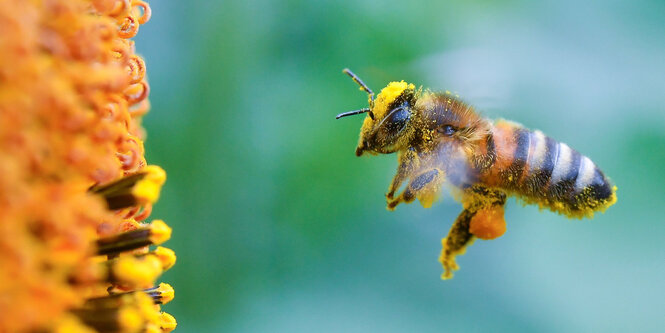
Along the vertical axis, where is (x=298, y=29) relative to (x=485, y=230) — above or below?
above

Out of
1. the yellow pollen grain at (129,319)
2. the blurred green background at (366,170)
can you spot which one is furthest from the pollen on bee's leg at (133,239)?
the blurred green background at (366,170)

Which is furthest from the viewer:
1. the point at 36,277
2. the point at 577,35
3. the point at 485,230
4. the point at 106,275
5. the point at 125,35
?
the point at 577,35

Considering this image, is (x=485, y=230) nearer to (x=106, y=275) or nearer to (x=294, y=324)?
(x=294, y=324)

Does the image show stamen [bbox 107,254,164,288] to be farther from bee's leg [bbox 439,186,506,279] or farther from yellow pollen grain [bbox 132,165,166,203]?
bee's leg [bbox 439,186,506,279]

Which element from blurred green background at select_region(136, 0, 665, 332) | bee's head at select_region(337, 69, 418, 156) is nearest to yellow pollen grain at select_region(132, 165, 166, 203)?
bee's head at select_region(337, 69, 418, 156)

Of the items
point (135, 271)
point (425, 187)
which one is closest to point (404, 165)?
point (425, 187)

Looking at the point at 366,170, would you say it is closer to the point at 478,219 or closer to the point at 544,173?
the point at 478,219

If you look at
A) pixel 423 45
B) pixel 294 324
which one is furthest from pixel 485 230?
pixel 423 45
